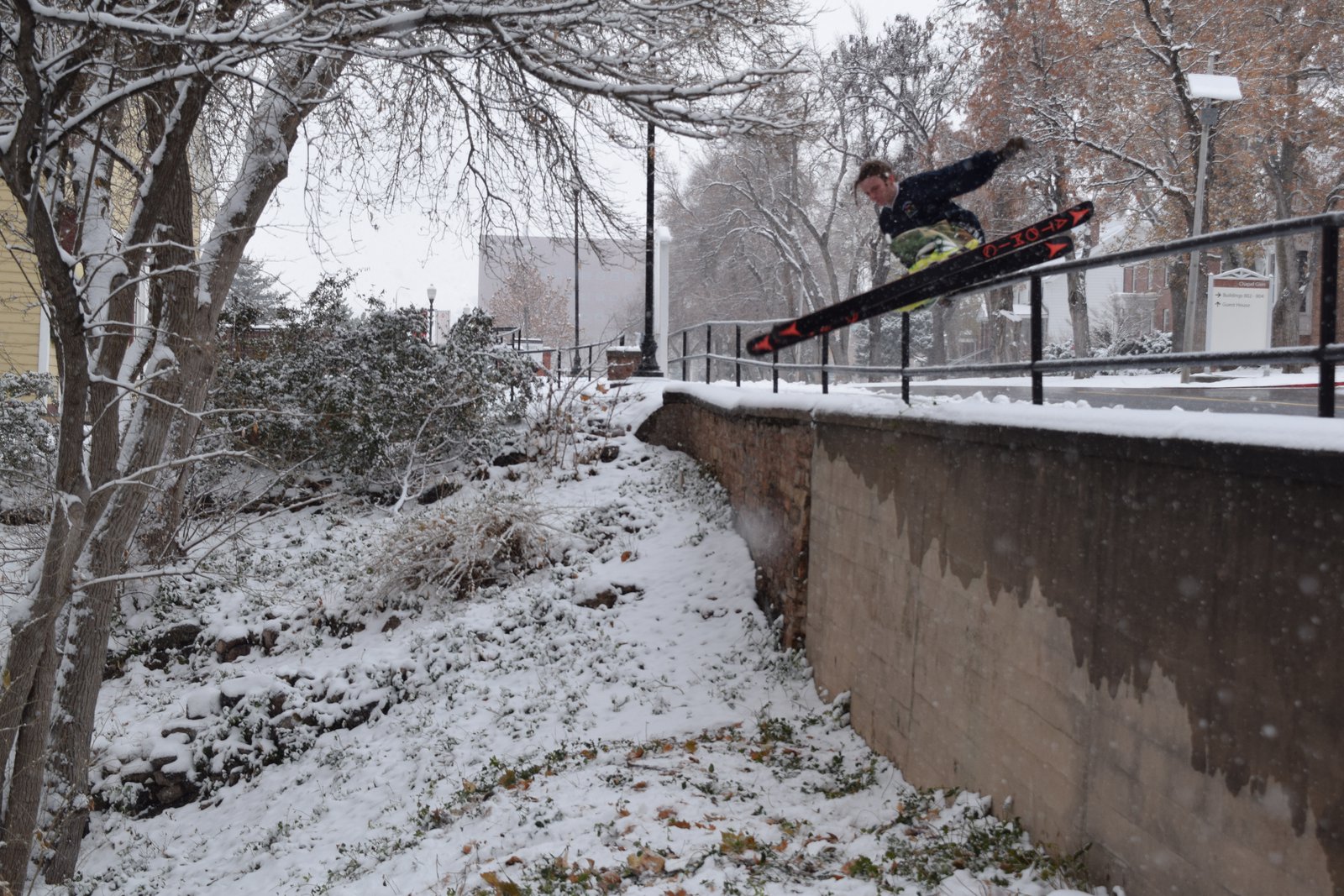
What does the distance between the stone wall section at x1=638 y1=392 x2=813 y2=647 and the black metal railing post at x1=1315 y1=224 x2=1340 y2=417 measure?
4841 millimetres

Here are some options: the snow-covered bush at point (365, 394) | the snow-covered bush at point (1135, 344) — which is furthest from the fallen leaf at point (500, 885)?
the snow-covered bush at point (365, 394)

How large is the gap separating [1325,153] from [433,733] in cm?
2167

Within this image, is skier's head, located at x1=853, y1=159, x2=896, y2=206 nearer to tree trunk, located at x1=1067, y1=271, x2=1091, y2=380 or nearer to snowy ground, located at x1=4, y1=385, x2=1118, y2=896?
tree trunk, located at x1=1067, y1=271, x2=1091, y2=380

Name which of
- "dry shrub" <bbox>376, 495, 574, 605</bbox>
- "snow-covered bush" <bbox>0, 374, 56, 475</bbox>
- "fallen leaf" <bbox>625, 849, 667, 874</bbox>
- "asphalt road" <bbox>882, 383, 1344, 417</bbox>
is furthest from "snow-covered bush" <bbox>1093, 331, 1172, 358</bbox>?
"snow-covered bush" <bbox>0, 374, 56, 475</bbox>

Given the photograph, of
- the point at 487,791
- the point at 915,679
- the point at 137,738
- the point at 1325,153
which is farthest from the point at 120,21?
the point at 1325,153

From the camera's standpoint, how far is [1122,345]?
4.61m

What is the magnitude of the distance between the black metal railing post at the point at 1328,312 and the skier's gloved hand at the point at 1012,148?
7.67ft

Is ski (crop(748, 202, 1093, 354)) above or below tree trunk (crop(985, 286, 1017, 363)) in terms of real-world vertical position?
above

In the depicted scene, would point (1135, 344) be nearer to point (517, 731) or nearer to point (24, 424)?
point (517, 731)

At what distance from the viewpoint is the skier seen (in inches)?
224

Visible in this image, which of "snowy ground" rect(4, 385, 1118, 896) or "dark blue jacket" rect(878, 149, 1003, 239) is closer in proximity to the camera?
"snowy ground" rect(4, 385, 1118, 896)

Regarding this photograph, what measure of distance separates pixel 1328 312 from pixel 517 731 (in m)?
6.33

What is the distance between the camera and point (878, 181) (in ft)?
19.1

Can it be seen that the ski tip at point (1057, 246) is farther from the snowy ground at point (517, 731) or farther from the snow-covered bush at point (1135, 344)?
the snowy ground at point (517, 731)
